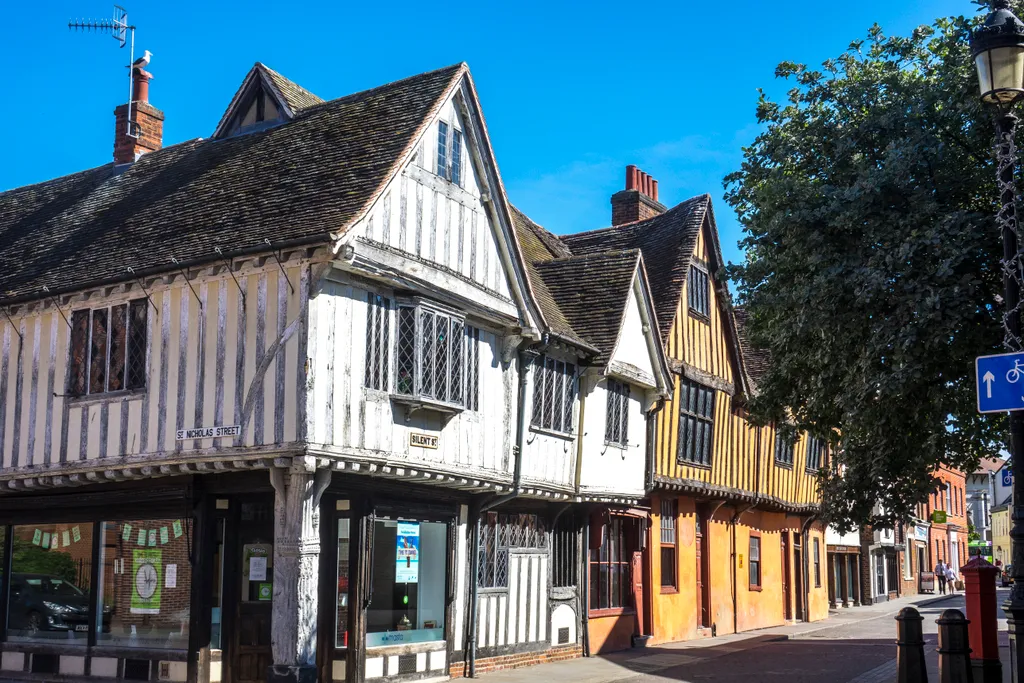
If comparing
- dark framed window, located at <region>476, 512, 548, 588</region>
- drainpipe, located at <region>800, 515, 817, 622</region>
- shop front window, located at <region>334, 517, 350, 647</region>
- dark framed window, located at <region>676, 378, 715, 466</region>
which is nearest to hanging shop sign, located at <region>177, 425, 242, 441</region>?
shop front window, located at <region>334, 517, 350, 647</region>

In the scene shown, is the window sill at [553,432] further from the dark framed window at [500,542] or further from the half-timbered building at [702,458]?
the half-timbered building at [702,458]

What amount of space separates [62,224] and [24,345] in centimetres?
288

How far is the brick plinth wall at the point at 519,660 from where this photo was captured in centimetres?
1556

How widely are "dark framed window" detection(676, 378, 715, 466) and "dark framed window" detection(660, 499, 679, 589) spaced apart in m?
1.03

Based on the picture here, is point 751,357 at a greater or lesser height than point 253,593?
greater

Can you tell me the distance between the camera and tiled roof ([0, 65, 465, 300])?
13.1 metres

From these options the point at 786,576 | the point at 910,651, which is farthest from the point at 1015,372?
the point at 786,576

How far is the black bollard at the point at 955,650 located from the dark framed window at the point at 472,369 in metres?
6.84

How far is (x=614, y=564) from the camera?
797 inches

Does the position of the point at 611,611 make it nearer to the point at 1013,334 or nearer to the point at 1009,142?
the point at 1013,334

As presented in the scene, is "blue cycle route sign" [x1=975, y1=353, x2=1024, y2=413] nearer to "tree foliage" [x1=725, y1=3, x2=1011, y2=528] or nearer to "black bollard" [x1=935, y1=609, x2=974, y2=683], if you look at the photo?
"black bollard" [x1=935, y1=609, x2=974, y2=683]

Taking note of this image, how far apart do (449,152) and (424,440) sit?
3941 millimetres

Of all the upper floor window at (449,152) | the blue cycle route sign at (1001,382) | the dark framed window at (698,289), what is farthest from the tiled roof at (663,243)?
the blue cycle route sign at (1001,382)

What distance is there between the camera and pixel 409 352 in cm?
1354
